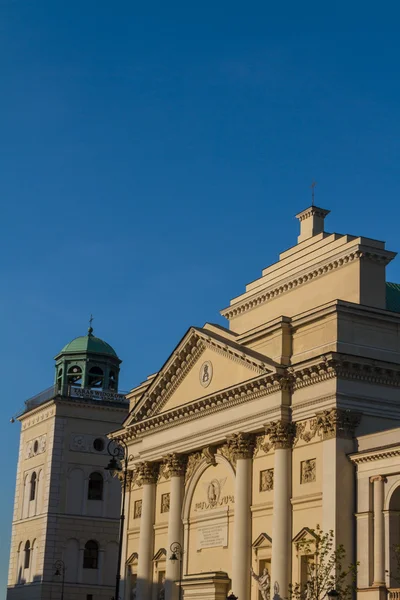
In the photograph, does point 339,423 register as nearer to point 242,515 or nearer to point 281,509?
point 281,509

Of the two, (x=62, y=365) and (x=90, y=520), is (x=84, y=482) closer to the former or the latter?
(x=90, y=520)

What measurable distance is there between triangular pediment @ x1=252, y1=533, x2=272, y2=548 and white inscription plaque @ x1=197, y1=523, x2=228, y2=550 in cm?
295

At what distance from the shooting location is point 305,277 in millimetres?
52094

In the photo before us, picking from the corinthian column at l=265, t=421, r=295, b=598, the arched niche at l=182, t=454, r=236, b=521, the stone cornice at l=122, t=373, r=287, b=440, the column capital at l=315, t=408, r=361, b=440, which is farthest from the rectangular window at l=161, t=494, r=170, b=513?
the column capital at l=315, t=408, r=361, b=440

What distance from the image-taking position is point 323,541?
1608 inches

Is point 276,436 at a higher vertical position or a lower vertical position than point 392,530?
higher

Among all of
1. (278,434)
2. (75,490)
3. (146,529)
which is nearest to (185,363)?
(146,529)

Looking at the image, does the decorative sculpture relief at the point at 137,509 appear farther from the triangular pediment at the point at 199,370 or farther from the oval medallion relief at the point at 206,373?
the oval medallion relief at the point at 206,373

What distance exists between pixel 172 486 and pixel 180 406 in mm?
4212

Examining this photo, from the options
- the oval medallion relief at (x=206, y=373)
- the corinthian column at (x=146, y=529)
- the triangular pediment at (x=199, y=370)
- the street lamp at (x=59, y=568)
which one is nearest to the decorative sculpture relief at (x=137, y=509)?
the corinthian column at (x=146, y=529)

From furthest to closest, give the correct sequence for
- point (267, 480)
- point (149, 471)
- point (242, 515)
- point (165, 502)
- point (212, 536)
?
point (149, 471), point (165, 502), point (212, 536), point (242, 515), point (267, 480)

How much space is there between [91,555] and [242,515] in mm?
27392

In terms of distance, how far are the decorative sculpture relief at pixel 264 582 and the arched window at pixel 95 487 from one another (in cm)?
2817

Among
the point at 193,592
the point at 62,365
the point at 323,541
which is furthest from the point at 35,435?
the point at 323,541
